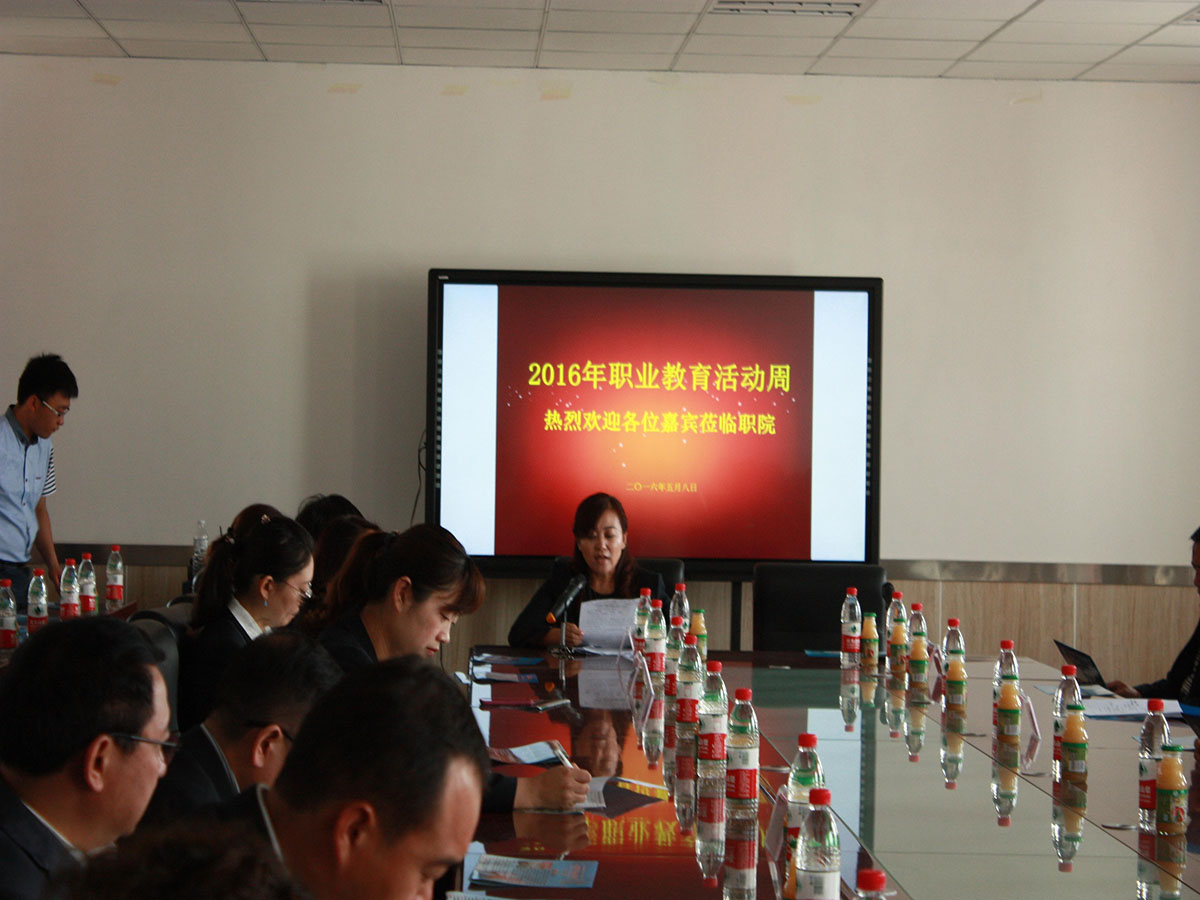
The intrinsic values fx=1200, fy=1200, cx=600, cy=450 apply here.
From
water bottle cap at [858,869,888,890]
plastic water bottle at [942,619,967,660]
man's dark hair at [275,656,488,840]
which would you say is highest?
man's dark hair at [275,656,488,840]

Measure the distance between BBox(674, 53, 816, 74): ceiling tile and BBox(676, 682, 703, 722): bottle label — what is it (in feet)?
11.6

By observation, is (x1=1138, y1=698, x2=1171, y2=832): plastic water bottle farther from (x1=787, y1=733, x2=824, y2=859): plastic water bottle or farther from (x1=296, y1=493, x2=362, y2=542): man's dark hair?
(x1=296, y1=493, x2=362, y2=542): man's dark hair

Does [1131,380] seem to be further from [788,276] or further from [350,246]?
[350,246]

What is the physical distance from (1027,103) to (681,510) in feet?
8.64

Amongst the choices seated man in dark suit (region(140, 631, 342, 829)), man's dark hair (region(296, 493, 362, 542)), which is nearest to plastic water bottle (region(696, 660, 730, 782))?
seated man in dark suit (region(140, 631, 342, 829))

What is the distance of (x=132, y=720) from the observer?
1508mm

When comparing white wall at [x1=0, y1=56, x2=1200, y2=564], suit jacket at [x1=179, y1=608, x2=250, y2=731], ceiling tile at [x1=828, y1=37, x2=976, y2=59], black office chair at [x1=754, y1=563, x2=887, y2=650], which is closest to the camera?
suit jacket at [x1=179, y1=608, x2=250, y2=731]

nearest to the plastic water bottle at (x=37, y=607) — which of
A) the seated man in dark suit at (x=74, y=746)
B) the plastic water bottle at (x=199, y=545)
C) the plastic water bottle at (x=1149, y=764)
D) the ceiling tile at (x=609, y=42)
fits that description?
the plastic water bottle at (x=199, y=545)

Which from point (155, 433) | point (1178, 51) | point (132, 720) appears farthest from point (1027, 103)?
point (132, 720)

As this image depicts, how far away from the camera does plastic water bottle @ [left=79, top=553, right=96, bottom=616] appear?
14.7 ft

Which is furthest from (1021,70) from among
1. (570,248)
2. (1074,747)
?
(1074,747)

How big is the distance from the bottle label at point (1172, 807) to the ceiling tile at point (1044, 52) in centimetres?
409

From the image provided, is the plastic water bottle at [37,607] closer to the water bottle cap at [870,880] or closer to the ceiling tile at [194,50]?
the ceiling tile at [194,50]

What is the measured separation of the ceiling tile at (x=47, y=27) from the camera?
205 inches
